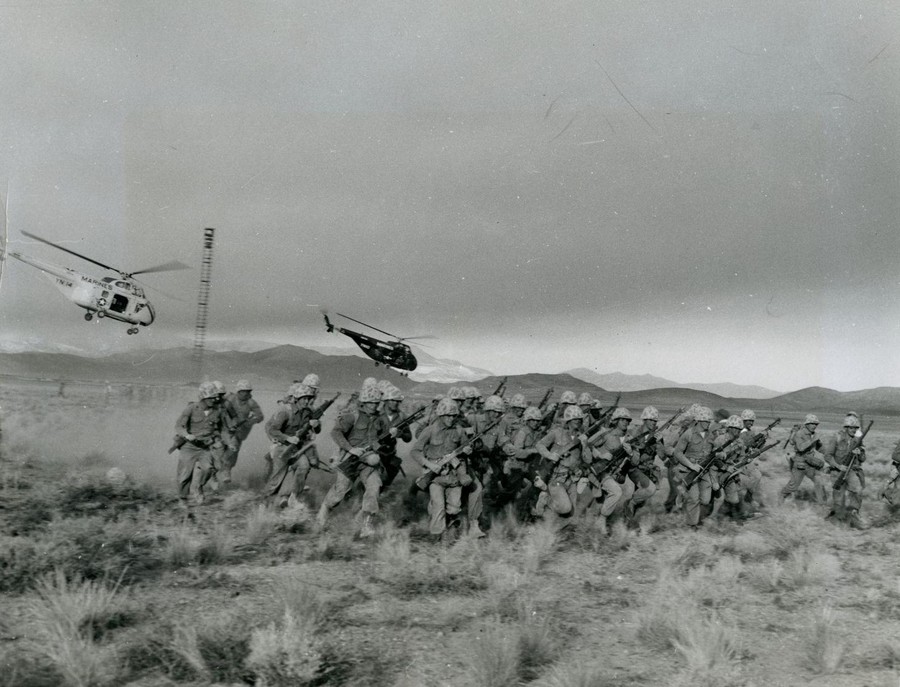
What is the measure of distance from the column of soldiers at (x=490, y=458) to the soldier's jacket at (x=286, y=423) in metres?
0.02

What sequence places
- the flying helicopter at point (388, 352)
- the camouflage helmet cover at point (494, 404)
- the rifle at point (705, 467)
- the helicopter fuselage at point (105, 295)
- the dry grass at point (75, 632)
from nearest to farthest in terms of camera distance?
1. the dry grass at point (75, 632)
2. the helicopter fuselage at point (105, 295)
3. the camouflage helmet cover at point (494, 404)
4. the rifle at point (705, 467)
5. the flying helicopter at point (388, 352)

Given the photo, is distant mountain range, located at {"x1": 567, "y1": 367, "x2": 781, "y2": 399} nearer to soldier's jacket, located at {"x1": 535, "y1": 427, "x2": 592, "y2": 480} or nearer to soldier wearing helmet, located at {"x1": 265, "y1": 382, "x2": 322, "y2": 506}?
soldier's jacket, located at {"x1": 535, "y1": 427, "x2": 592, "y2": 480}

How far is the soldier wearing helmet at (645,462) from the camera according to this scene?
393 inches

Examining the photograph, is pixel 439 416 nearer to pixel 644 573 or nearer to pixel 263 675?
pixel 644 573

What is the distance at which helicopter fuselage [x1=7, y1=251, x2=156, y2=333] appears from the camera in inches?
368

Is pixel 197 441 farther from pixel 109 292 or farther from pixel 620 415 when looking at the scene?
pixel 620 415

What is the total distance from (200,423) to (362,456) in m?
2.83

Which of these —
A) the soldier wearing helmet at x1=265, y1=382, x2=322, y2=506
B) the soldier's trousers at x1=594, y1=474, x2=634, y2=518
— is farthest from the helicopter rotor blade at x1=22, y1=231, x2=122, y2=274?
the soldier's trousers at x1=594, y1=474, x2=634, y2=518

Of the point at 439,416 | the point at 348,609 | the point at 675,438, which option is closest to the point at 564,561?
the point at 439,416

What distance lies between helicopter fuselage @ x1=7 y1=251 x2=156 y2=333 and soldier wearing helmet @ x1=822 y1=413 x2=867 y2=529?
11.4m

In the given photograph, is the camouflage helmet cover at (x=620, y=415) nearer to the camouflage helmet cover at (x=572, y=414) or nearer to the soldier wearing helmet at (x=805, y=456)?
the camouflage helmet cover at (x=572, y=414)

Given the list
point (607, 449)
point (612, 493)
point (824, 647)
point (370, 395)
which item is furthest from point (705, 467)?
point (370, 395)

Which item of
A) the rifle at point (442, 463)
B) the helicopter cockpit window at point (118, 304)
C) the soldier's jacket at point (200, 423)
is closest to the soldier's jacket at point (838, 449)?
the rifle at point (442, 463)

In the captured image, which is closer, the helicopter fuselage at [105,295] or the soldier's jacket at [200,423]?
the helicopter fuselage at [105,295]
